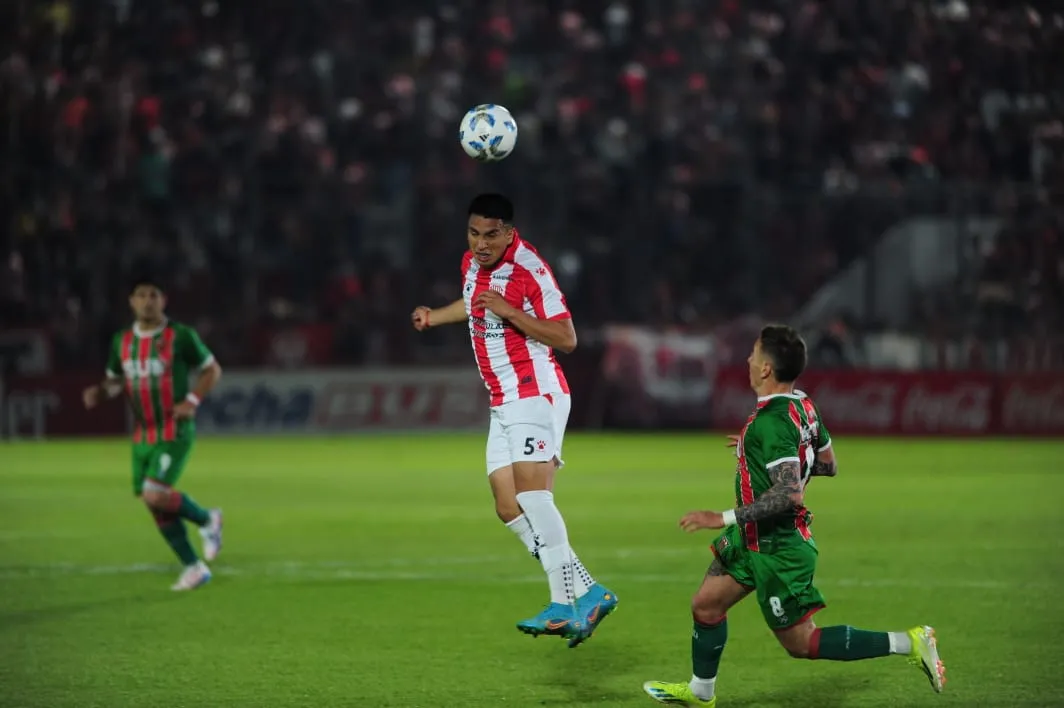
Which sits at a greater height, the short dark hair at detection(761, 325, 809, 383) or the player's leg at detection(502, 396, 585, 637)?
the short dark hair at detection(761, 325, 809, 383)

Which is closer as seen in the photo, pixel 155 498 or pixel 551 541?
pixel 551 541

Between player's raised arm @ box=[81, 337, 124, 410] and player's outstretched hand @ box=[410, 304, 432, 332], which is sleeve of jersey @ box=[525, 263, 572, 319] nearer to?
player's outstretched hand @ box=[410, 304, 432, 332]

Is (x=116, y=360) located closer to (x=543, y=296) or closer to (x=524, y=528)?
(x=524, y=528)

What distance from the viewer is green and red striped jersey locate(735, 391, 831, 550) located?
6051mm

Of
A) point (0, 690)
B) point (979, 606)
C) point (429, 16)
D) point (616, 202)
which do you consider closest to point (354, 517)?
point (979, 606)

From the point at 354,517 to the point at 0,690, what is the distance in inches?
325

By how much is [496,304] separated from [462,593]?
337cm

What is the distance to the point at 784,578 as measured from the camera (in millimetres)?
6133

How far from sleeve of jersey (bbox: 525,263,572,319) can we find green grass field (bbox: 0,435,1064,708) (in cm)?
178

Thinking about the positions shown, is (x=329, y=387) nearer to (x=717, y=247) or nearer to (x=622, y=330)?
(x=622, y=330)

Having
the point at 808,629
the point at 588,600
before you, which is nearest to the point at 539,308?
the point at 588,600

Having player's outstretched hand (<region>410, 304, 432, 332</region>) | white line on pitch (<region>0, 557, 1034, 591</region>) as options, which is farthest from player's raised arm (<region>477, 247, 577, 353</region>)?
white line on pitch (<region>0, 557, 1034, 591</region>)

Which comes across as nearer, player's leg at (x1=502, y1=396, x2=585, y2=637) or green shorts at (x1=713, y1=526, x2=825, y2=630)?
green shorts at (x1=713, y1=526, x2=825, y2=630)

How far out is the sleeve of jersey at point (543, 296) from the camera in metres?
7.80
